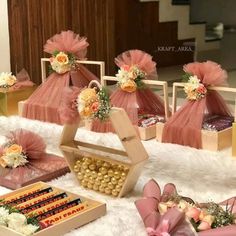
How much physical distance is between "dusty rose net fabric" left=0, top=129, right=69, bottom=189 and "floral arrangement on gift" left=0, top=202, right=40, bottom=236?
0.85 ft

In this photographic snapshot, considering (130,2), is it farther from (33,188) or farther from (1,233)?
(1,233)

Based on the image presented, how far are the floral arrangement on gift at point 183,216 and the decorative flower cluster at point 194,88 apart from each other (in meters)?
0.43

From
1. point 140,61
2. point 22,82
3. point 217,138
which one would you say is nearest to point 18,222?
point 217,138

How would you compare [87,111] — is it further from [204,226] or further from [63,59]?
[63,59]

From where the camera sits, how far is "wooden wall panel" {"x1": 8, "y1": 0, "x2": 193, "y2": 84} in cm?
265

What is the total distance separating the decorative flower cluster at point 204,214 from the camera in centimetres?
106

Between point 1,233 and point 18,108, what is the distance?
0.97m

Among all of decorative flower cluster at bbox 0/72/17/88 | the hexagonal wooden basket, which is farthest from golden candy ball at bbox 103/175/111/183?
decorative flower cluster at bbox 0/72/17/88

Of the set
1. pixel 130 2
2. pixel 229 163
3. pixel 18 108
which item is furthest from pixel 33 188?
pixel 130 2

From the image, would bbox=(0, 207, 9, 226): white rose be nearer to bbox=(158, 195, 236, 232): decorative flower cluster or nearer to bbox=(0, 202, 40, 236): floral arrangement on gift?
bbox=(0, 202, 40, 236): floral arrangement on gift

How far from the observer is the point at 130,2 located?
10.9 ft

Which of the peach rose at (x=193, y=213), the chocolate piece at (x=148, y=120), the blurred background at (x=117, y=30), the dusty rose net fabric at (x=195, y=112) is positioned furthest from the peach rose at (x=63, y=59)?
the peach rose at (x=193, y=213)

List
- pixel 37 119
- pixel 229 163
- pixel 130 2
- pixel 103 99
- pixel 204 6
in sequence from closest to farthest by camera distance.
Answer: pixel 103 99 < pixel 229 163 < pixel 37 119 < pixel 130 2 < pixel 204 6

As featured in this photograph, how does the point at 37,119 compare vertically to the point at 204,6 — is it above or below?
below
